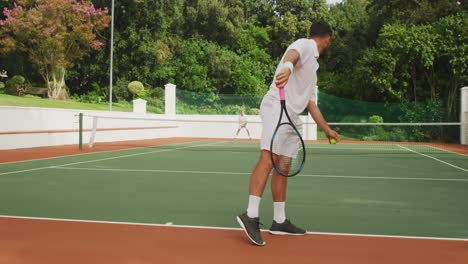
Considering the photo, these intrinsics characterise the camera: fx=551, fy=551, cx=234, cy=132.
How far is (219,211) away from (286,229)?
1.29 meters

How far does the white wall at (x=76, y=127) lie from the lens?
52.3 feet

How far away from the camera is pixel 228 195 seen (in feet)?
22.2

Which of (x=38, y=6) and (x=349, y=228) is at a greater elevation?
(x=38, y=6)

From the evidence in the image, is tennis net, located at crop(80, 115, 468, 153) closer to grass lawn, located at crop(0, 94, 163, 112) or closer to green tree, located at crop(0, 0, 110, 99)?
grass lawn, located at crop(0, 94, 163, 112)

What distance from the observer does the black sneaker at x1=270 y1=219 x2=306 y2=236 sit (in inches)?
173

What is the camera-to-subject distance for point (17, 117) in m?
16.3

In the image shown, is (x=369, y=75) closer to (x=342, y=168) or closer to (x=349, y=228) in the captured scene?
(x=342, y=168)

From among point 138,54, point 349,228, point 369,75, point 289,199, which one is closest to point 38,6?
point 138,54


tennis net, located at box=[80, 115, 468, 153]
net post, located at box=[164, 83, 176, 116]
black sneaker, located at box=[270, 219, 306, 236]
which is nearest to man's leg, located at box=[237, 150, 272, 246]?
black sneaker, located at box=[270, 219, 306, 236]

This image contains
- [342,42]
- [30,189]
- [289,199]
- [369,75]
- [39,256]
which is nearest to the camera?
[39,256]

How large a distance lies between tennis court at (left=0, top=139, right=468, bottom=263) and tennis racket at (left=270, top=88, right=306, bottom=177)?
55 centimetres

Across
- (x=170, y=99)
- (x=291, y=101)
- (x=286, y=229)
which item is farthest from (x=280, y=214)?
(x=170, y=99)

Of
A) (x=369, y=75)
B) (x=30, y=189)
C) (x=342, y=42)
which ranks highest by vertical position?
(x=342, y=42)

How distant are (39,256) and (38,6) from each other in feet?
81.2
